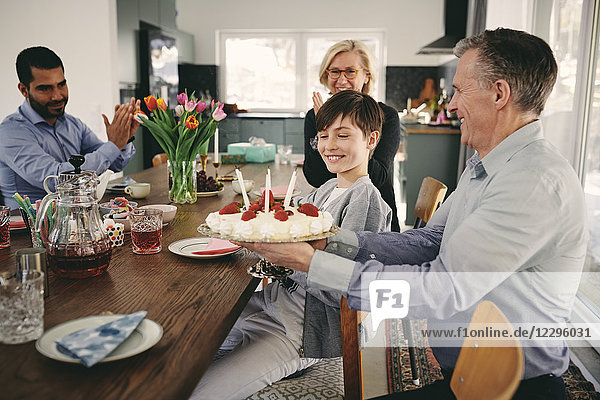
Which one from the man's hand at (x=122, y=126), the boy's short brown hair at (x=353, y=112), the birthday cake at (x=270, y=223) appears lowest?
the birthday cake at (x=270, y=223)

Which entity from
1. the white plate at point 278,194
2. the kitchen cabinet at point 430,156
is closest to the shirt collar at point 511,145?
the white plate at point 278,194

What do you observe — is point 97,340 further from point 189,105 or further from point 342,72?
point 342,72

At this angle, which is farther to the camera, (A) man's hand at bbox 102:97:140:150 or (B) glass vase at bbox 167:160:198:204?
(A) man's hand at bbox 102:97:140:150

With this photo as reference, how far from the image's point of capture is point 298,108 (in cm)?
827

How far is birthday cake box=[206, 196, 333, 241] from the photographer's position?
1.25 metres

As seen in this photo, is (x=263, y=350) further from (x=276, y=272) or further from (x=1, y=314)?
(x=1, y=314)

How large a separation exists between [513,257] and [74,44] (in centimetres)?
516

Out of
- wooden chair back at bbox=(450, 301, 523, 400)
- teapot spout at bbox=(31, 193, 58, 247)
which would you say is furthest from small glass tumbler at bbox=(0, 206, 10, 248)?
wooden chair back at bbox=(450, 301, 523, 400)

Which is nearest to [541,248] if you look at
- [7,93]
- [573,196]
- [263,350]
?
[573,196]

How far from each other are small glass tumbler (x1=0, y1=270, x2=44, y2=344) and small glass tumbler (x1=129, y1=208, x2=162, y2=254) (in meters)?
0.55

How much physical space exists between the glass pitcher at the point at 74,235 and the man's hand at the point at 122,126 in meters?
1.23

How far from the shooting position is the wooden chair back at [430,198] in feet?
7.66

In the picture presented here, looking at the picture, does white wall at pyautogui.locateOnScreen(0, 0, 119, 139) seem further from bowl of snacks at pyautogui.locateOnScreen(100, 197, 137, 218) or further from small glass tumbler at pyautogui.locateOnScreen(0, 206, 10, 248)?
small glass tumbler at pyautogui.locateOnScreen(0, 206, 10, 248)

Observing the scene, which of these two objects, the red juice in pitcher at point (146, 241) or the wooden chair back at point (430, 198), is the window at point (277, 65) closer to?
the wooden chair back at point (430, 198)
